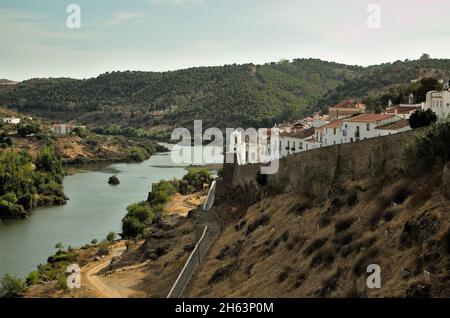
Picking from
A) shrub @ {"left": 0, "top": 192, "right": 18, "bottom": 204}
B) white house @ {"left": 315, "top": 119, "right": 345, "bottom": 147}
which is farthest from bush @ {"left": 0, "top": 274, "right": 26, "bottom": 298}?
shrub @ {"left": 0, "top": 192, "right": 18, "bottom": 204}

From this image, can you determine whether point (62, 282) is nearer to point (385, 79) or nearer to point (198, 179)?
point (198, 179)

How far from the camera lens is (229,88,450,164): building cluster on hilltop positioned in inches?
1068

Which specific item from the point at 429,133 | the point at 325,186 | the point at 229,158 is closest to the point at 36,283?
the point at 229,158

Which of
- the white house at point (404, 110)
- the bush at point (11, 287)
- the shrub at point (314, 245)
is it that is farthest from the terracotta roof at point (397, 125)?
the bush at point (11, 287)

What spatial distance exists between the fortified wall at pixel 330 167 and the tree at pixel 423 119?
2225 mm

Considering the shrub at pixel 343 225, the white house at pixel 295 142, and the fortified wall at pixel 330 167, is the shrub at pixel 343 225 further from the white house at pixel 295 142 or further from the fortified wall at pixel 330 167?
the white house at pixel 295 142

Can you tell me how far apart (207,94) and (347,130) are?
13088cm

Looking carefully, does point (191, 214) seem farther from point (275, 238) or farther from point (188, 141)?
point (188, 141)

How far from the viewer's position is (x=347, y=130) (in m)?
30.3

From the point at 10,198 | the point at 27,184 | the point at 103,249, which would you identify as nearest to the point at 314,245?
the point at 103,249

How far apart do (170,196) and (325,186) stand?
3206cm

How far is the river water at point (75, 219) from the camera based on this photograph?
37.1 m
